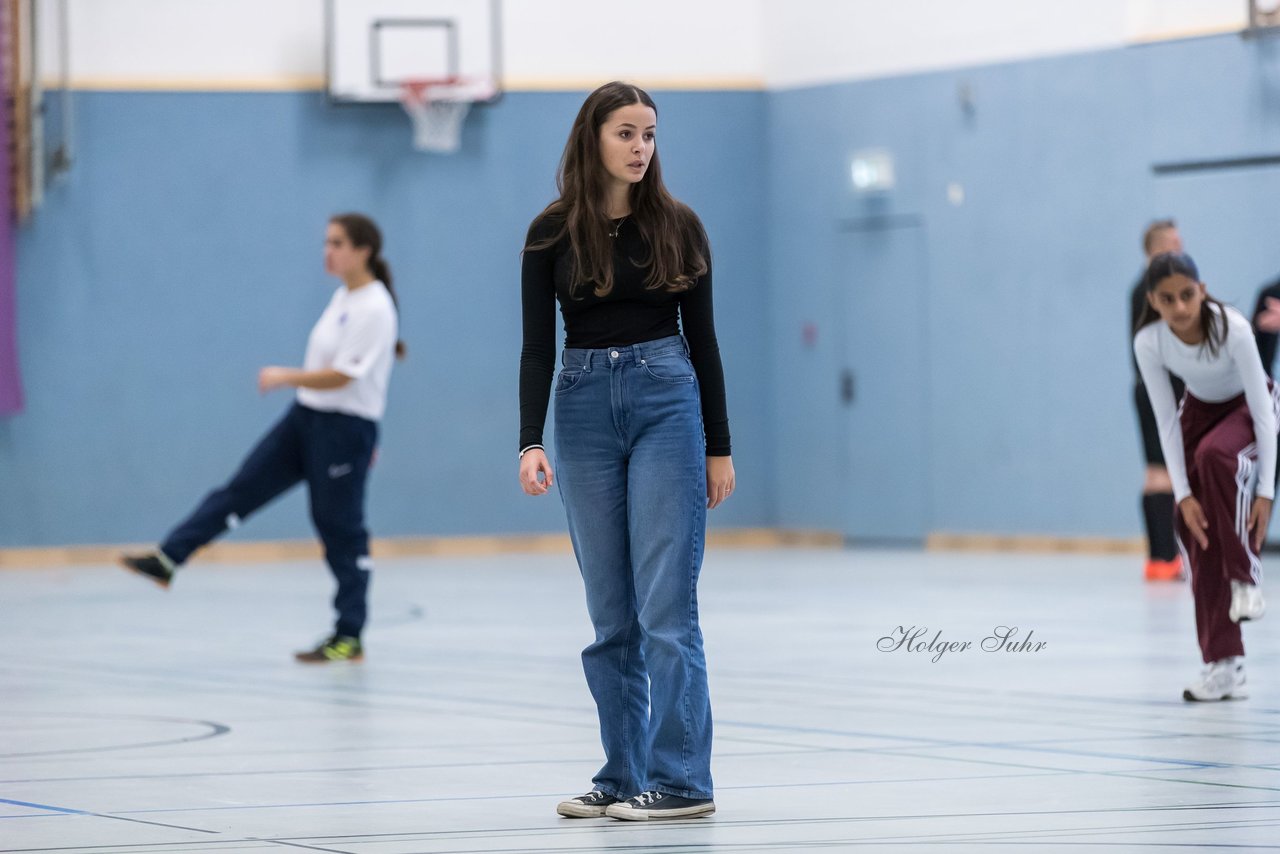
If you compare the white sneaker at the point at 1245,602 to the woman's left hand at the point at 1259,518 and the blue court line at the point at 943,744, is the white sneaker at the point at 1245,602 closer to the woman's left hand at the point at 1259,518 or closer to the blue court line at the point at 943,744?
the woman's left hand at the point at 1259,518

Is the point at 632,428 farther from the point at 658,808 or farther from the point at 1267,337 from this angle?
the point at 1267,337

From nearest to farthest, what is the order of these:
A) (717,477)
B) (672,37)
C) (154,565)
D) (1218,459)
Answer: (717,477), (1218,459), (154,565), (672,37)

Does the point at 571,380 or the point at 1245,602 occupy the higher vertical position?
the point at 571,380

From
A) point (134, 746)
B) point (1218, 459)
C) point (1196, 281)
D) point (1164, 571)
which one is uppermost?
point (1196, 281)

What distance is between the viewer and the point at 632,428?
4.70m

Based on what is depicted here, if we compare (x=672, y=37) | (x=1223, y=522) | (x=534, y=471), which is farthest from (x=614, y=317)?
(x=672, y=37)

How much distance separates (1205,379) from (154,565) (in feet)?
13.4

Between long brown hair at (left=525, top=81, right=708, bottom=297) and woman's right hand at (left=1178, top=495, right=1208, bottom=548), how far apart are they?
8.05 ft

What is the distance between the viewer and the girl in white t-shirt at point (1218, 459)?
657cm

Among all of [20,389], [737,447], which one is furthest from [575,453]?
[737,447]

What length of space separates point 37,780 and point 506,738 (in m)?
1.33

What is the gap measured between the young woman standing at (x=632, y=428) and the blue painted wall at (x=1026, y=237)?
9.44 m

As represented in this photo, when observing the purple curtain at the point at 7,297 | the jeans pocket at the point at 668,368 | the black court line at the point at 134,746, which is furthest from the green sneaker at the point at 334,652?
the purple curtain at the point at 7,297

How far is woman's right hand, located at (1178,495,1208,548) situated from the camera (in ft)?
21.8
